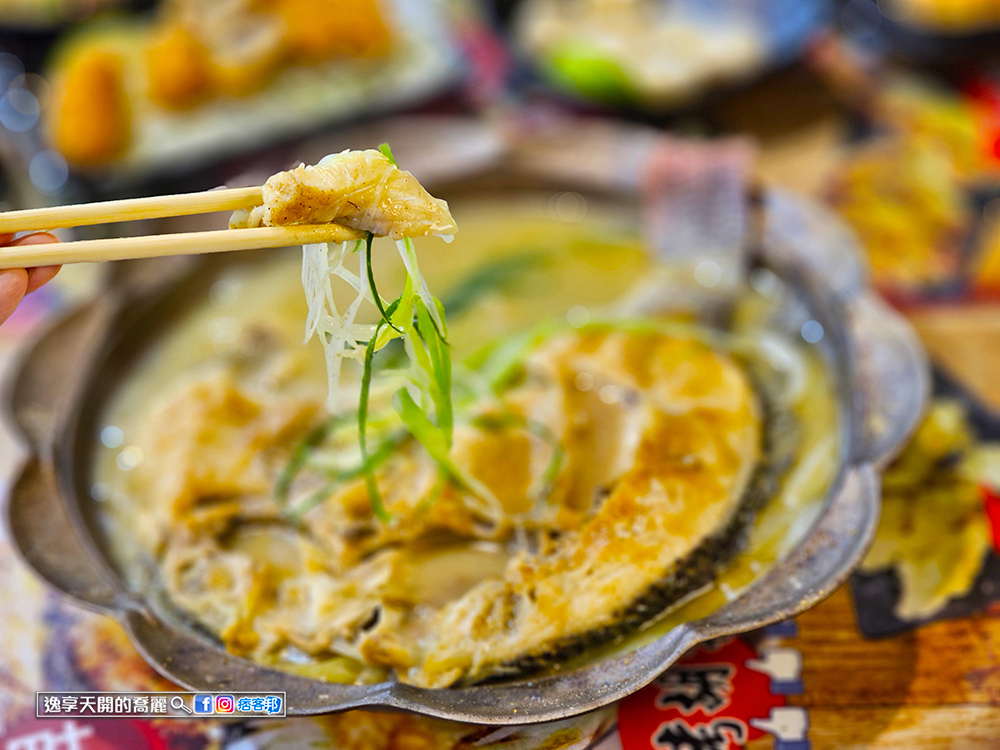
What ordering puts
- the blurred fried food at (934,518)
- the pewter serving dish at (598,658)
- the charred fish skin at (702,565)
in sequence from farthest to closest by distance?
the blurred fried food at (934,518) → the charred fish skin at (702,565) → the pewter serving dish at (598,658)

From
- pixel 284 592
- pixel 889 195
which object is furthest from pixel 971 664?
pixel 889 195

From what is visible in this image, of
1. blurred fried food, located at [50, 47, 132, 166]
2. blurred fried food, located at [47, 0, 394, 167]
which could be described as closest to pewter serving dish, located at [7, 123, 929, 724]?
blurred fried food, located at [50, 47, 132, 166]

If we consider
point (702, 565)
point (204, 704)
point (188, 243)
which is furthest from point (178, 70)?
point (702, 565)

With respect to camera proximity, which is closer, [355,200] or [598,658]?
[355,200]

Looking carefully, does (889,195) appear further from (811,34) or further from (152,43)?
(152,43)

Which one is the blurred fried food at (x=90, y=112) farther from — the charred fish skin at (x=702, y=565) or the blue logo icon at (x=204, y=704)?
the charred fish skin at (x=702, y=565)

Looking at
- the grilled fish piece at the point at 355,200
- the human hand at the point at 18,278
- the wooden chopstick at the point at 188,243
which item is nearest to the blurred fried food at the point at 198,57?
the human hand at the point at 18,278

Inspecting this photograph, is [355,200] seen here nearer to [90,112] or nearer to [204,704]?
[204,704]
